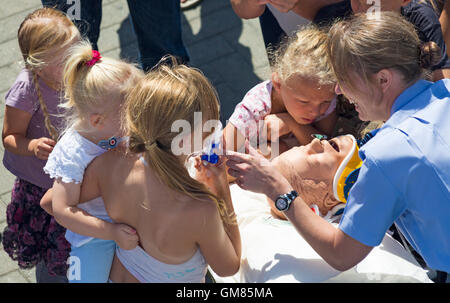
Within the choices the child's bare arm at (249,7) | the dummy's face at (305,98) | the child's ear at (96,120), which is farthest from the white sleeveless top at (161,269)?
the child's bare arm at (249,7)

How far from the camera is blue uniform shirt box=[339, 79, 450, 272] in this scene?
182 centimetres

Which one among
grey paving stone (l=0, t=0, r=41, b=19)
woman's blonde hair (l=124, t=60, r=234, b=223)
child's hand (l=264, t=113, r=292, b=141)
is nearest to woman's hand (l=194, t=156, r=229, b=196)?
woman's blonde hair (l=124, t=60, r=234, b=223)

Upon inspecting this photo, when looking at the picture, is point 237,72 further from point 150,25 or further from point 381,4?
point 381,4

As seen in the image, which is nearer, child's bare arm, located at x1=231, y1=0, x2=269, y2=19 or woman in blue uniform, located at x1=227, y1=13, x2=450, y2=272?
woman in blue uniform, located at x1=227, y1=13, x2=450, y2=272

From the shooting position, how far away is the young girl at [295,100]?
8.81 feet

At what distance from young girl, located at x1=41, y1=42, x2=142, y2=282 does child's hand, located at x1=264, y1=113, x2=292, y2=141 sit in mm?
870

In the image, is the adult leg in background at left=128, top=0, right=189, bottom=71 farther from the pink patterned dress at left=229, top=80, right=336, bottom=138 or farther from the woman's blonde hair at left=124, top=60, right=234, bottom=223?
the woman's blonde hair at left=124, top=60, right=234, bottom=223

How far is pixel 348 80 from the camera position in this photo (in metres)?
1.99

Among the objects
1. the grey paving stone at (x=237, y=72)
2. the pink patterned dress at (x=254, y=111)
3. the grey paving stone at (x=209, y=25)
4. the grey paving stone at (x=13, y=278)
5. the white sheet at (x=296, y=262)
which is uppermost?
the pink patterned dress at (x=254, y=111)

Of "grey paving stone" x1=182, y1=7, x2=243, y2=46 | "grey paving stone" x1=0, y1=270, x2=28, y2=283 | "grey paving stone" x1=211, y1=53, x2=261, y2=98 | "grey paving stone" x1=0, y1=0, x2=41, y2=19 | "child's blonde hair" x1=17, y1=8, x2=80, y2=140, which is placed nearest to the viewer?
"child's blonde hair" x1=17, y1=8, x2=80, y2=140

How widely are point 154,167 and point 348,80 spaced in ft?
2.50

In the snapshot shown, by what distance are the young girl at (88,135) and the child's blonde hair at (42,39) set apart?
0.40 metres

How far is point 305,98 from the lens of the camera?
2.73 metres

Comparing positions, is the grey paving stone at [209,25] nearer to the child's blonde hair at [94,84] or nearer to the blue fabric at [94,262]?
the child's blonde hair at [94,84]
